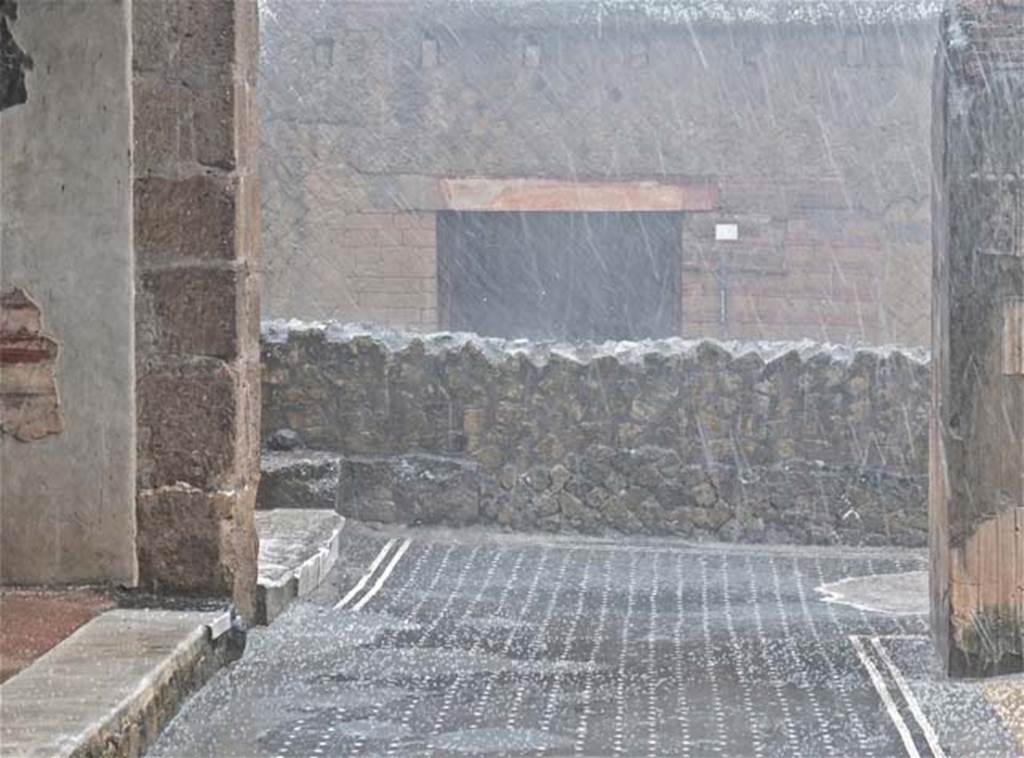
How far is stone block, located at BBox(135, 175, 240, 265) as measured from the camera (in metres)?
7.19

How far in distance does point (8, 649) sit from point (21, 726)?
113cm

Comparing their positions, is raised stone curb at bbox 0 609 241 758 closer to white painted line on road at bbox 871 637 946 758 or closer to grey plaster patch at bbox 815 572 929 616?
white painted line on road at bbox 871 637 946 758

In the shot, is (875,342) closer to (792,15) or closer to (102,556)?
(792,15)

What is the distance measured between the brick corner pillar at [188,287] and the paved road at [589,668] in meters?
0.45

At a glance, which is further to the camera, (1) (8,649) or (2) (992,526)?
(2) (992,526)

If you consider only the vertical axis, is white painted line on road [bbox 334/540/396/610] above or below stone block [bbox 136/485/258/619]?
below

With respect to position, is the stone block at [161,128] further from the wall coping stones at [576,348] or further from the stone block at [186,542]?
the wall coping stones at [576,348]

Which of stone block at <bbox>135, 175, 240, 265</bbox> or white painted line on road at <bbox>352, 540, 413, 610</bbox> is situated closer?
stone block at <bbox>135, 175, 240, 265</bbox>

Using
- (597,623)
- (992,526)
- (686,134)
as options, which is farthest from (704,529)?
(686,134)

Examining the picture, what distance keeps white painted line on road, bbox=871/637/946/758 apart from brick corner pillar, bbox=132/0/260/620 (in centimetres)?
217

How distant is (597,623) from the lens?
7.95 m

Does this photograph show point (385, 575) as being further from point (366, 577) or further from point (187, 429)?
point (187, 429)

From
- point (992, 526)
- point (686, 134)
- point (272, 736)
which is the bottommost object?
point (272, 736)

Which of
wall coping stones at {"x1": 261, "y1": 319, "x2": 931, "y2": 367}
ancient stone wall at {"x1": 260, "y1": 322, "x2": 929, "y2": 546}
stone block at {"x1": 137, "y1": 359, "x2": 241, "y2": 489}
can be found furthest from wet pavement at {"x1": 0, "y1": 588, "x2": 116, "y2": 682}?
wall coping stones at {"x1": 261, "y1": 319, "x2": 931, "y2": 367}
